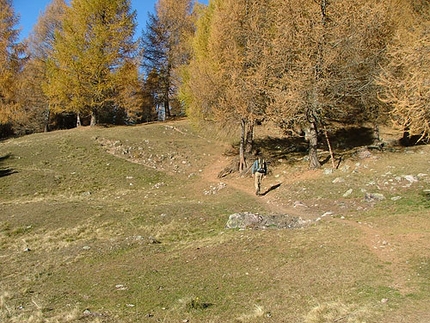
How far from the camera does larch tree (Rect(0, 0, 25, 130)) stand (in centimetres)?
3316

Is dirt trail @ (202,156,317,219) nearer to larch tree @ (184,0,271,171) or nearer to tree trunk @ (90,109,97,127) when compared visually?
larch tree @ (184,0,271,171)

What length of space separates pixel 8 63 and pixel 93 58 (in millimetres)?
9098

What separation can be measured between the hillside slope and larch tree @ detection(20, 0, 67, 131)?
566 inches

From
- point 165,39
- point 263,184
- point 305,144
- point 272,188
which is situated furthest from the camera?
point 165,39

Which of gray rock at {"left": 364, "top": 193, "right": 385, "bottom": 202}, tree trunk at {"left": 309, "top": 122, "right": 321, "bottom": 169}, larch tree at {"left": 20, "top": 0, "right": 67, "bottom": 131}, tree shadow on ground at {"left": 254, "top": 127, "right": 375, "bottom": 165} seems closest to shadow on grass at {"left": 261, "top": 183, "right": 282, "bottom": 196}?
tree trunk at {"left": 309, "top": 122, "right": 321, "bottom": 169}

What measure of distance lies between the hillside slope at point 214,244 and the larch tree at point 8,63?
1111 centimetres

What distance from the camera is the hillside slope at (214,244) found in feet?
24.3

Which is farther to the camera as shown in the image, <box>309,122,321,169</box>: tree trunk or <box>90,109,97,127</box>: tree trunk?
<box>90,109,97,127</box>: tree trunk

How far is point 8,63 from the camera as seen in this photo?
1357 inches

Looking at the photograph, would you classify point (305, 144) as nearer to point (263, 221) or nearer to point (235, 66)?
point (235, 66)

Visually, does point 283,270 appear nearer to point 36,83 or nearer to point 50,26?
point 36,83

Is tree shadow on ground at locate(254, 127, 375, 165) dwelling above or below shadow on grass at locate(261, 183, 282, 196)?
above

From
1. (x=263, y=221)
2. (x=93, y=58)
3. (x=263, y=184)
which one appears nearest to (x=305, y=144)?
(x=263, y=184)

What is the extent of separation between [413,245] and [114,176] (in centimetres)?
1841
